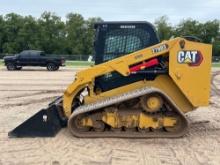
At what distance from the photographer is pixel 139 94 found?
31.1 ft

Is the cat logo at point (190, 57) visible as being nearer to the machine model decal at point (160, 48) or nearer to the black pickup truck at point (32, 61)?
the machine model decal at point (160, 48)

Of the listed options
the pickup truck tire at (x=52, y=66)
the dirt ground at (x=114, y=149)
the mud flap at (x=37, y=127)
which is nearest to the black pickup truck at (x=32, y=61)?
the pickup truck tire at (x=52, y=66)

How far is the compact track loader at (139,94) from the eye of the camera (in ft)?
31.7

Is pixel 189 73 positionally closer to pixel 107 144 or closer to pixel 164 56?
pixel 164 56

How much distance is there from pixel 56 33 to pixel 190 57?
3200 inches

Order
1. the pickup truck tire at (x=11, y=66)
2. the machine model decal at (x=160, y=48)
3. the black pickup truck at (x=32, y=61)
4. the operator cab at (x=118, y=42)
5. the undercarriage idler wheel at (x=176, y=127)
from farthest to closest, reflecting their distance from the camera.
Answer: the pickup truck tire at (x=11, y=66) < the black pickup truck at (x=32, y=61) < the operator cab at (x=118, y=42) < the machine model decal at (x=160, y=48) < the undercarriage idler wheel at (x=176, y=127)

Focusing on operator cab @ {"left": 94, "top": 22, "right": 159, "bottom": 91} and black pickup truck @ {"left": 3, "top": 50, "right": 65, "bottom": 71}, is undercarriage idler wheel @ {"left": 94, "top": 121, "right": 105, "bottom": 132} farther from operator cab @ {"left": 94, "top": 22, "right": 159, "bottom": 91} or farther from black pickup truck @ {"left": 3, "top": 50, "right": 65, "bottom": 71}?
black pickup truck @ {"left": 3, "top": 50, "right": 65, "bottom": 71}

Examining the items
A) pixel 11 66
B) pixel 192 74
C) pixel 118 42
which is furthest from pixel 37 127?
pixel 11 66

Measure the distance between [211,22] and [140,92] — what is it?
82364 mm

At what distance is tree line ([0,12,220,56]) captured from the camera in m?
84.9

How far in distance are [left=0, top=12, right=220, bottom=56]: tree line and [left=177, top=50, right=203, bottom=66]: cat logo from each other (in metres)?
73.4

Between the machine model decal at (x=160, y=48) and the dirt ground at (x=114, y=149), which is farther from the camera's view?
the machine model decal at (x=160, y=48)

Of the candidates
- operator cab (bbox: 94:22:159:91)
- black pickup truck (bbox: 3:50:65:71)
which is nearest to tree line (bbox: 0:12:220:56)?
black pickup truck (bbox: 3:50:65:71)

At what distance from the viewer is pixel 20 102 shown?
51.5 feet
